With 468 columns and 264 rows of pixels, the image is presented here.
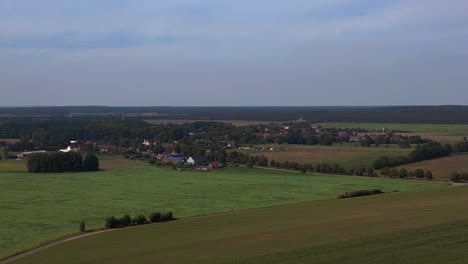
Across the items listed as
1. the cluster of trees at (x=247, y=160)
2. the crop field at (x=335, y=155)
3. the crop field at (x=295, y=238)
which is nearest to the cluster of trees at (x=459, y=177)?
the crop field at (x=335, y=155)

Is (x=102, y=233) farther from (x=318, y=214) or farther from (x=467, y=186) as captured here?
(x=467, y=186)

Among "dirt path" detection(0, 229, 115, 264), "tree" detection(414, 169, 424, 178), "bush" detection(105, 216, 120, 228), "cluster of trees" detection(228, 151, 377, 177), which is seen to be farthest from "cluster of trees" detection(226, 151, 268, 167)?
"dirt path" detection(0, 229, 115, 264)

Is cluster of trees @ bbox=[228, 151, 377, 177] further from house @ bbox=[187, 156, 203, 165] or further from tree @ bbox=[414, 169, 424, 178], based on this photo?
tree @ bbox=[414, 169, 424, 178]

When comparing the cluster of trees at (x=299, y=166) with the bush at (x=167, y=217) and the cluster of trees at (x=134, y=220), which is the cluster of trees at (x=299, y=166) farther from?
the cluster of trees at (x=134, y=220)

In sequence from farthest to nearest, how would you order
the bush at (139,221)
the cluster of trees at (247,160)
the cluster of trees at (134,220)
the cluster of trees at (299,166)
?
1. the cluster of trees at (247,160)
2. the cluster of trees at (299,166)
3. the bush at (139,221)
4. the cluster of trees at (134,220)

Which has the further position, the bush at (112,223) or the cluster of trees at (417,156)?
the cluster of trees at (417,156)

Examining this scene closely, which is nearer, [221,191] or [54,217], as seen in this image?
[54,217]

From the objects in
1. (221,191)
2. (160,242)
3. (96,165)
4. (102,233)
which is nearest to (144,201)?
(221,191)
